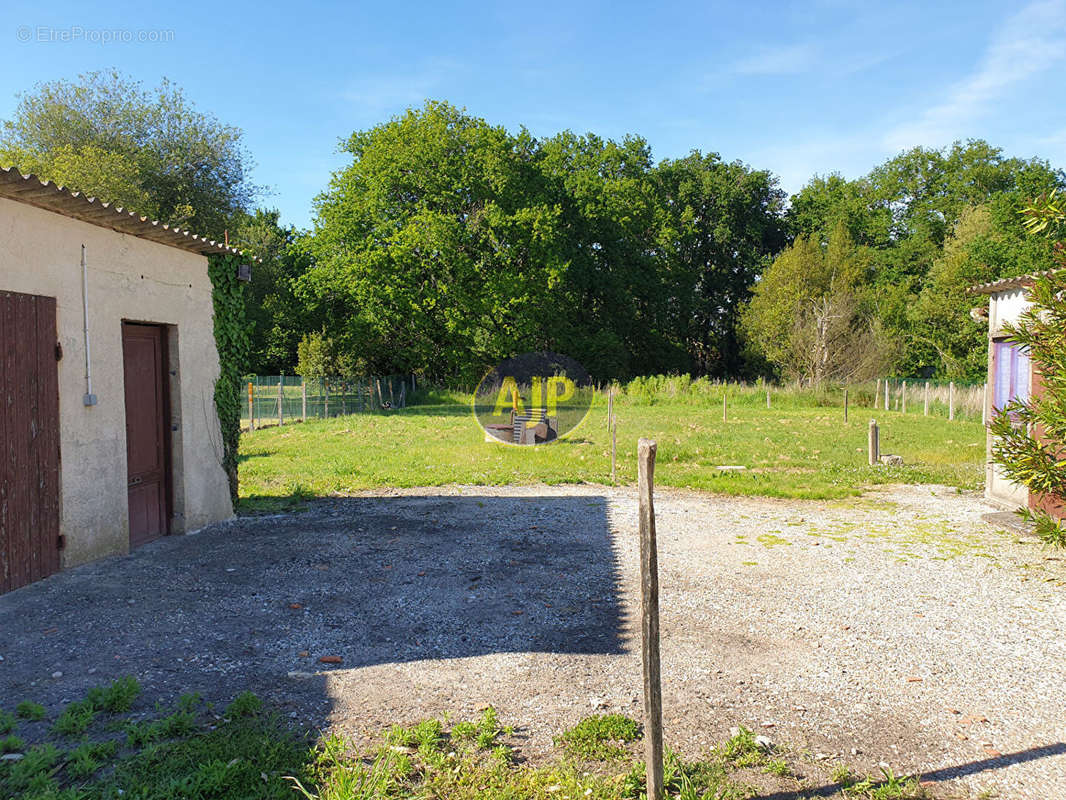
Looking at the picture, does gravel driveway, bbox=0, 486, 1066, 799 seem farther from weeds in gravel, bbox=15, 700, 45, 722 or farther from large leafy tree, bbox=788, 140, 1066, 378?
large leafy tree, bbox=788, 140, 1066, 378

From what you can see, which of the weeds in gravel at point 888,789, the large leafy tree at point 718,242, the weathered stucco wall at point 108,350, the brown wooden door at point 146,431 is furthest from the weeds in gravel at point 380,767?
the large leafy tree at point 718,242

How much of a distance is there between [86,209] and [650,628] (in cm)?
643

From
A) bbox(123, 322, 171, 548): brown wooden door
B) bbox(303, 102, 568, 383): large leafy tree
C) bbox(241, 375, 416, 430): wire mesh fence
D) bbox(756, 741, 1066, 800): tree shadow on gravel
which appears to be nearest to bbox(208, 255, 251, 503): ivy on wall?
bbox(123, 322, 171, 548): brown wooden door

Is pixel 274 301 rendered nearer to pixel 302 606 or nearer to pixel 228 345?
pixel 228 345

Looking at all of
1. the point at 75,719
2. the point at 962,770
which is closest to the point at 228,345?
the point at 75,719

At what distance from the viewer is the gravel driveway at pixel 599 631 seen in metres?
3.94

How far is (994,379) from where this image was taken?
10062 millimetres

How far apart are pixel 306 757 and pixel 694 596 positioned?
3.68 metres

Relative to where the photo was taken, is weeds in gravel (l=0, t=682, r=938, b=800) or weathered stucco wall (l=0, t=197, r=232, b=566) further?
weathered stucco wall (l=0, t=197, r=232, b=566)

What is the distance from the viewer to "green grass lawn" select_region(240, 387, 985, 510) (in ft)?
38.6

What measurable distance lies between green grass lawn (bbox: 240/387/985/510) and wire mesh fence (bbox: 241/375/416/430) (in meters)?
1.21

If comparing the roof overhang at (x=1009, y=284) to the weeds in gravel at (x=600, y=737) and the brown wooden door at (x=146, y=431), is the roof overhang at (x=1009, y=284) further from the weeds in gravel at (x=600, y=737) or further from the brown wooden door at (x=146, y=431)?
the brown wooden door at (x=146, y=431)

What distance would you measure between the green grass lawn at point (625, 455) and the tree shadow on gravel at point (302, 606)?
8.89 feet

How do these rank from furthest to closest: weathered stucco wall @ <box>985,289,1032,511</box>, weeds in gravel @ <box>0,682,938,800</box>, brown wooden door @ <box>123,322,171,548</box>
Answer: weathered stucco wall @ <box>985,289,1032,511</box> → brown wooden door @ <box>123,322,171,548</box> → weeds in gravel @ <box>0,682,938,800</box>
